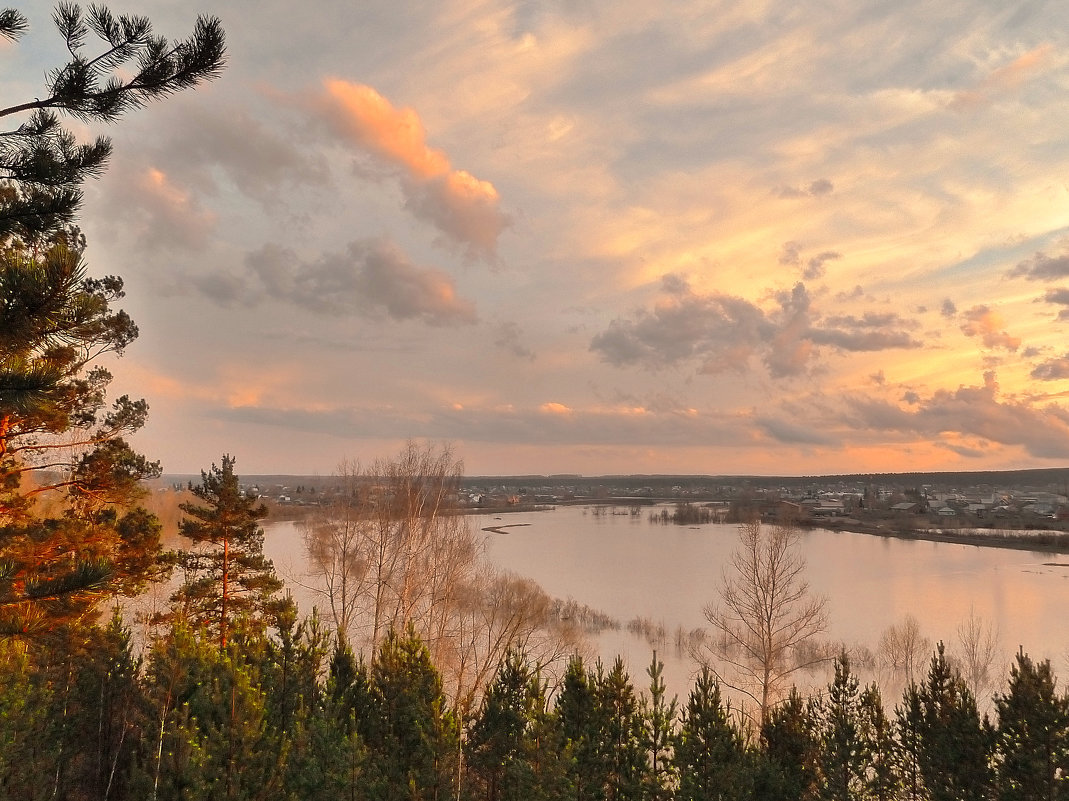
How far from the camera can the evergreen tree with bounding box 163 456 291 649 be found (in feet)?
44.7

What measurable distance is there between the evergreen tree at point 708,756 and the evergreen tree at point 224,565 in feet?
28.6

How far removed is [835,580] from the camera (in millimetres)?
39438

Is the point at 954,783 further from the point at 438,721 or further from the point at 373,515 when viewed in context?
the point at 373,515

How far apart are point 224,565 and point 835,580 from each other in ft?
120

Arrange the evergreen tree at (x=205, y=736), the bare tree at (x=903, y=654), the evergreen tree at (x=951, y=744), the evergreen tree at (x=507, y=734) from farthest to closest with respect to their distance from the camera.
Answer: the bare tree at (x=903, y=654)
the evergreen tree at (x=951, y=744)
the evergreen tree at (x=507, y=734)
the evergreen tree at (x=205, y=736)

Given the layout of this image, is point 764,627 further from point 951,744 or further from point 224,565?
point 224,565

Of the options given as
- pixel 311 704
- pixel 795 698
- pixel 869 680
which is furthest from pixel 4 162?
pixel 869 680

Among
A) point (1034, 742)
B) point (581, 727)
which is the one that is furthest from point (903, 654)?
point (581, 727)

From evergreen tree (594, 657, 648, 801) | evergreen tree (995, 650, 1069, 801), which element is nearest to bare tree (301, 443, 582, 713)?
evergreen tree (594, 657, 648, 801)

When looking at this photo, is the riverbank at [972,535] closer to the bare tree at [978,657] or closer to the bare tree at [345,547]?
the bare tree at [978,657]

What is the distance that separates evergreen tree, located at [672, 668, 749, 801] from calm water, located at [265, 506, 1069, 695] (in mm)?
13559

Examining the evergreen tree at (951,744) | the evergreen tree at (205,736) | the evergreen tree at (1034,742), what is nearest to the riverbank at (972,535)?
the evergreen tree at (951,744)

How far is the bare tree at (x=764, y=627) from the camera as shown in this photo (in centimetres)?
1788

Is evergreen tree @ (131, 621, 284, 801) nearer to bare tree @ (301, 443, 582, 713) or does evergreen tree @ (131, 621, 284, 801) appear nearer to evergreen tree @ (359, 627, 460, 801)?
evergreen tree @ (359, 627, 460, 801)
